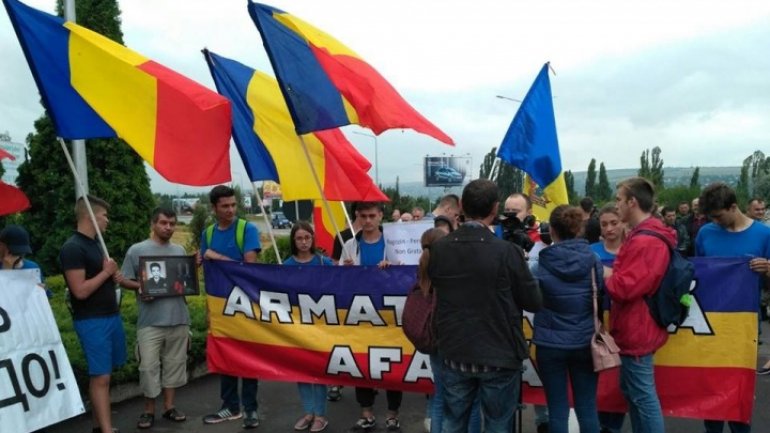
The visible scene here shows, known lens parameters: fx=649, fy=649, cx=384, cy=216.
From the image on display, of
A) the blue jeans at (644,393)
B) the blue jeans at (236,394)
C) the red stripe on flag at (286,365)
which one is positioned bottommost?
the blue jeans at (236,394)

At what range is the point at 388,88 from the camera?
5180 mm

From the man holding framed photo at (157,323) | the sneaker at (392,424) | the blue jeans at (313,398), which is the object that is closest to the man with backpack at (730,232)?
the sneaker at (392,424)

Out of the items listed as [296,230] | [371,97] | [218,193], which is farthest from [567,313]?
[218,193]

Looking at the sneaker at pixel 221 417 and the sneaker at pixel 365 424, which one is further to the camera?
the sneaker at pixel 221 417

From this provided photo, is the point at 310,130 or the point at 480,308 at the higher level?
the point at 310,130

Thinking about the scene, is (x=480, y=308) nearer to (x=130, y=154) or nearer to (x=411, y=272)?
(x=411, y=272)

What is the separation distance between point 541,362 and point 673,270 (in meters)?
0.92

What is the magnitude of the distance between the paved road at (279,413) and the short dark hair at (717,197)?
1806 mm

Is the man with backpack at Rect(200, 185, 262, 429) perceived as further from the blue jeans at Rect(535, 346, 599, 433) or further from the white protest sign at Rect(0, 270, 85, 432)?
the blue jeans at Rect(535, 346, 599, 433)

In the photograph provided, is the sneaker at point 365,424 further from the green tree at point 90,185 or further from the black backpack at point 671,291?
the green tree at point 90,185

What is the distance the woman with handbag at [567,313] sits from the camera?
12.1 feet

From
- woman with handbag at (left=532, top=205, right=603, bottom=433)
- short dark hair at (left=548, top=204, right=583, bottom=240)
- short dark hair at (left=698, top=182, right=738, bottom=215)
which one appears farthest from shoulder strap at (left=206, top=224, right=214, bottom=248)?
short dark hair at (left=698, top=182, right=738, bottom=215)

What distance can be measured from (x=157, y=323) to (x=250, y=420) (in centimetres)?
112

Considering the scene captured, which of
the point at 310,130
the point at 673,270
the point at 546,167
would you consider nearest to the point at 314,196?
the point at 310,130
